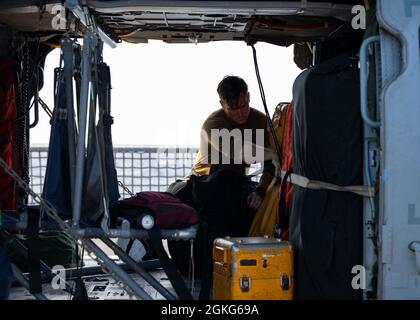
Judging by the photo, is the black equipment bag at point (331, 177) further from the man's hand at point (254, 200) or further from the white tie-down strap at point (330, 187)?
the man's hand at point (254, 200)

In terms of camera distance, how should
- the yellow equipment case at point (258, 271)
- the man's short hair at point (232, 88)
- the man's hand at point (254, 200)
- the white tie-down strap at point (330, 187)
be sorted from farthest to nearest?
1. the man's short hair at point (232, 88)
2. the man's hand at point (254, 200)
3. the yellow equipment case at point (258, 271)
4. the white tie-down strap at point (330, 187)

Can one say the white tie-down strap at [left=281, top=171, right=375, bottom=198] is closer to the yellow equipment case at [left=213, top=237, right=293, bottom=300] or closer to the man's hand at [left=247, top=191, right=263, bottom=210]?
the yellow equipment case at [left=213, top=237, right=293, bottom=300]

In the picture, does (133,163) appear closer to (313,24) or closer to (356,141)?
(313,24)

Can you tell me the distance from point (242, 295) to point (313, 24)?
74.1 inches

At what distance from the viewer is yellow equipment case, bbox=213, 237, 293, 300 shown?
4.56 m

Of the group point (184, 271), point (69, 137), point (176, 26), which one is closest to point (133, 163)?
point (184, 271)

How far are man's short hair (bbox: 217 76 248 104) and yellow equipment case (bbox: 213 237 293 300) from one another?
6.34ft

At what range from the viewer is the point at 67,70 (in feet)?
15.0

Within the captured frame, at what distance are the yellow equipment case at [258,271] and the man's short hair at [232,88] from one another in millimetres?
1933

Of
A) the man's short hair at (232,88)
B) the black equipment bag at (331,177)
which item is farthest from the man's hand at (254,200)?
the black equipment bag at (331,177)

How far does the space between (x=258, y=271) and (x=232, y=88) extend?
210cm

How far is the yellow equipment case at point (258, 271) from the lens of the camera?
180 inches

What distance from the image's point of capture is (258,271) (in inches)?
181

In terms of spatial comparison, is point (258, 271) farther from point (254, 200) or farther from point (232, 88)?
point (232, 88)
